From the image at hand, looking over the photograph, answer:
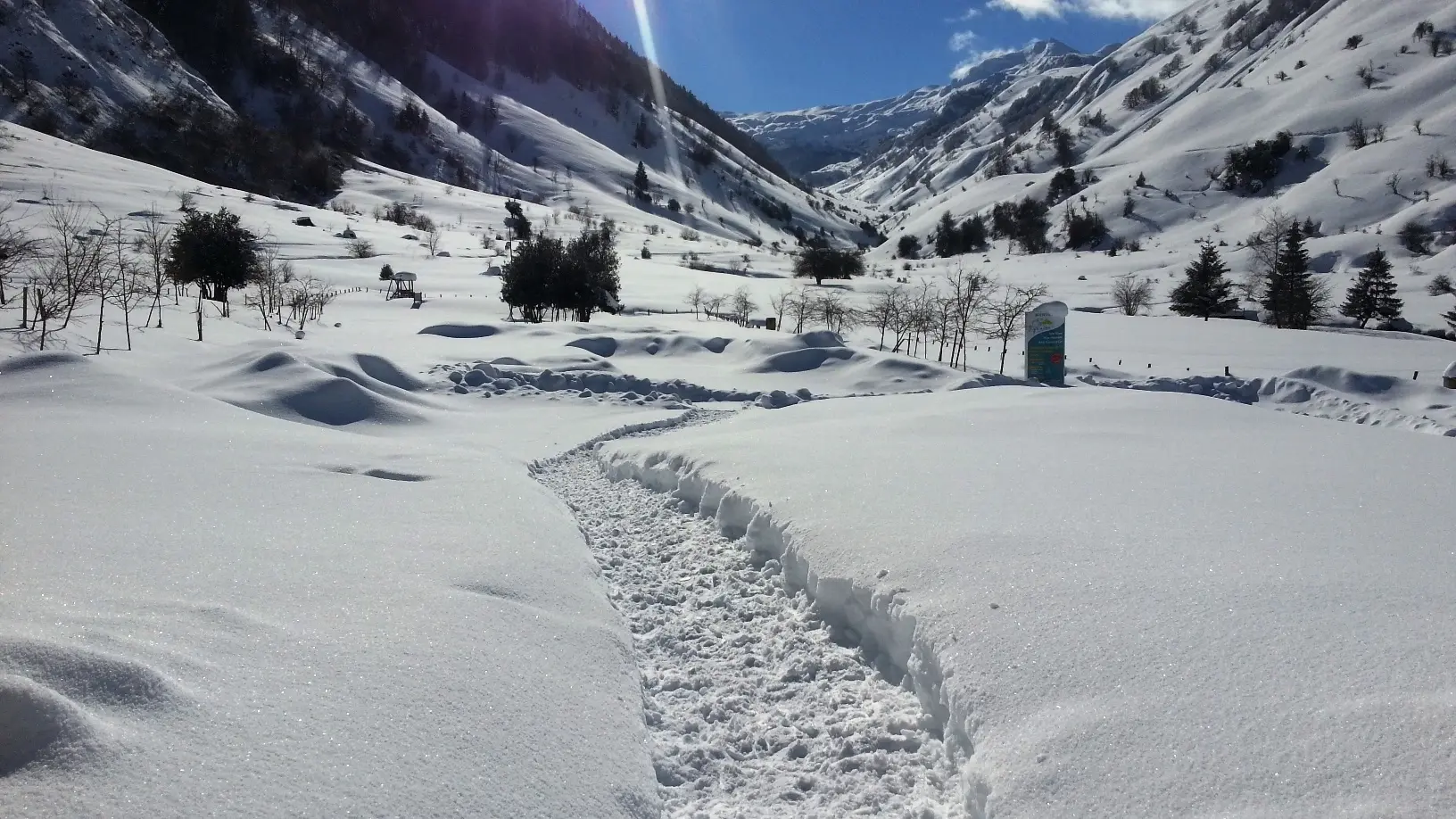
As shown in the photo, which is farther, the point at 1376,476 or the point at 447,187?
the point at 447,187

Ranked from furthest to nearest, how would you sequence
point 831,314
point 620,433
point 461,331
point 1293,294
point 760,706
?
1. point 831,314
2. point 1293,294
3. point 461,331
4. point 620,433
5. point 760,706

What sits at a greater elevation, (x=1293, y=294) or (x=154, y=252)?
(x=1293, y=294)

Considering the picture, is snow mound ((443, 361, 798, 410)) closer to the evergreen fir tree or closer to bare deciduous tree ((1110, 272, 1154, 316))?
bare deciduous tree ((1110, 272, 1154, 316))

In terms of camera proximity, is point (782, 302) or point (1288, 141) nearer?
point (782, 302)

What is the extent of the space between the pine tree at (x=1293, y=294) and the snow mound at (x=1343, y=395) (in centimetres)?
1718

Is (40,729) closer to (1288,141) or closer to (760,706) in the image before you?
(760,706)

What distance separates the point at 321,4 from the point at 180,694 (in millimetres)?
154040

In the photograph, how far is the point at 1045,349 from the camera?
56.4 feet

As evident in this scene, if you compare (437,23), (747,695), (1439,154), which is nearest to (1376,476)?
(747,695)

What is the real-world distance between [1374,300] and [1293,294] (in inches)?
168

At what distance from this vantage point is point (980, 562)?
4.16 metres

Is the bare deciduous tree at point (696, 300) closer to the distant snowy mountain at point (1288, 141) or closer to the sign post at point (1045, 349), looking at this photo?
the sign post at point (1045, 349)

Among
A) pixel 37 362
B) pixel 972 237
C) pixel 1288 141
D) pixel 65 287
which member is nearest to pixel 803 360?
pixel 37 362

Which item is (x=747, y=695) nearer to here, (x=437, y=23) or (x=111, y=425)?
(x=111, y=425)
